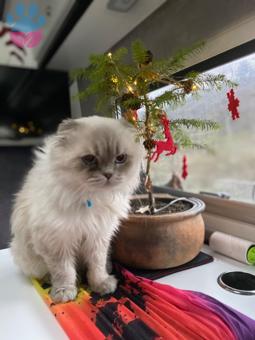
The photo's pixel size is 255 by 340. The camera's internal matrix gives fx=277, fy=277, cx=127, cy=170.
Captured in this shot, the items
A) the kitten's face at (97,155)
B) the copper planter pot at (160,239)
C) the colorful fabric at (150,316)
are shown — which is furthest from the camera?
the copper planter pot at (160,239)

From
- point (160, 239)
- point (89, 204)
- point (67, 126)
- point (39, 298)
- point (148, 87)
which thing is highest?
point (148, 87)

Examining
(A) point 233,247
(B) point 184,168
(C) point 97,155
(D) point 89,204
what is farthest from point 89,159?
(B) point 184,168

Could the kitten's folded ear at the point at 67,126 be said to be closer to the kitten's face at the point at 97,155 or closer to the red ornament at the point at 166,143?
the kitten's face at the point at 97,155

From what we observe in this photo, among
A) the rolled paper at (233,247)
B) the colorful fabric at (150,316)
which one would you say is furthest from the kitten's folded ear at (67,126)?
the rolled paper at (233,247)

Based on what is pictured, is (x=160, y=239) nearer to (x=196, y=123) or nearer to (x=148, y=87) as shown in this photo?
(x=196, y=123)

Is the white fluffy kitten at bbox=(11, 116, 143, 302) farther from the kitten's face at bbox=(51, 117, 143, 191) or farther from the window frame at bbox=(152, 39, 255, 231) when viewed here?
the window frame at bbox=(152, 39, 255, 231)

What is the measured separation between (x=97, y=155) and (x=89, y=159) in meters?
0.03

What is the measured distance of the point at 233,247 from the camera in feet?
3.10

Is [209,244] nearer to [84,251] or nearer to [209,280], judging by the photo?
[209,280]

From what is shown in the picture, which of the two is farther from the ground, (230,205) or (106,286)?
(230,205)

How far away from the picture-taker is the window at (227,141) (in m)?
1.09

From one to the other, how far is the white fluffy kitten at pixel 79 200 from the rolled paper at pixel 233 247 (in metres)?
0.37

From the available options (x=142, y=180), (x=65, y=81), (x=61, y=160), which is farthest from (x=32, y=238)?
(x=65, y=81)

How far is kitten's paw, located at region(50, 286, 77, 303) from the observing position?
76 cm
